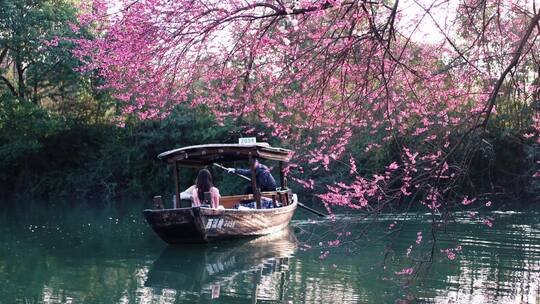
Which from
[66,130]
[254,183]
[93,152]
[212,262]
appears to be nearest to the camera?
[212,262]

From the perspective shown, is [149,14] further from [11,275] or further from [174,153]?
[174,153]

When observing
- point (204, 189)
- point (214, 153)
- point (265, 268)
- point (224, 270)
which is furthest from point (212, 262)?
point (214, 153)

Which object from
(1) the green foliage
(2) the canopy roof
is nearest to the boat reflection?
(2) the canopy roof

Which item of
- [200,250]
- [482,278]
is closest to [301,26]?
[482,278]

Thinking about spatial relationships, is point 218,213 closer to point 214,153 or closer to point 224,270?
point 214,153

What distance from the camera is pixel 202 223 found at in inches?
456

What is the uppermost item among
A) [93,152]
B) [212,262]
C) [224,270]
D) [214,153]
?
[93,152]

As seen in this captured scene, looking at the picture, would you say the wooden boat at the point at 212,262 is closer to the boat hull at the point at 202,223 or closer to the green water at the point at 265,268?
Result: the green water at the point at 265,268

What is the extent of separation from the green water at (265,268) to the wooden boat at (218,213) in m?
0.25

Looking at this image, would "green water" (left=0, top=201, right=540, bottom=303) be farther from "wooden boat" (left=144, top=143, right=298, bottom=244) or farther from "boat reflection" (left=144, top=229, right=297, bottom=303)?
"wooden boat" (left=144, top=143, right=298, bottom=244)

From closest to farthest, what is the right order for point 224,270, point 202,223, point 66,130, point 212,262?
point 224,270, point 212,262, point 202,223, point 66,130

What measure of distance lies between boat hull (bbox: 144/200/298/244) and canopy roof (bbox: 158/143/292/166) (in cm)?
113

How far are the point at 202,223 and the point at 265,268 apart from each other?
2.07 metres

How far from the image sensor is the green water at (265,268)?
775 centimetres
